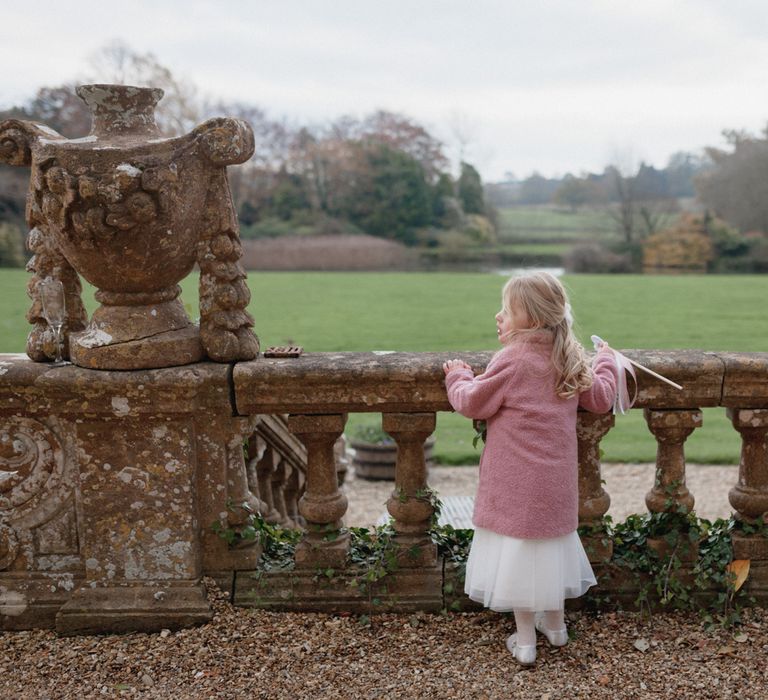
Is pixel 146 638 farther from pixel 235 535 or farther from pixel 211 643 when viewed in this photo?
pixel 235 535

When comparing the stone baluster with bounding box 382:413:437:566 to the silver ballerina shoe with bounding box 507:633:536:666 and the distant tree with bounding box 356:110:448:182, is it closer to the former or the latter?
the silver ballerina shoe with bounding box 507:633:536:666

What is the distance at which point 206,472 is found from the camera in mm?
2686

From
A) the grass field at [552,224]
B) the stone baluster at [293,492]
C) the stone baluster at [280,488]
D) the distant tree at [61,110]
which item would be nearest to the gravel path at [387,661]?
the stone baluster at [280,488]

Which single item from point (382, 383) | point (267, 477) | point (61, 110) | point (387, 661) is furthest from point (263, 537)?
point (61, 110)

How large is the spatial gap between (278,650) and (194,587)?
393mm

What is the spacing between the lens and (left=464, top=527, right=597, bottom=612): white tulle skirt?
2.39m

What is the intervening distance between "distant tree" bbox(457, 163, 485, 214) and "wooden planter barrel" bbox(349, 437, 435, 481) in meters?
30.6

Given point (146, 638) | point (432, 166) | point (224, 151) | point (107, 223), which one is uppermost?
point (432, 166)

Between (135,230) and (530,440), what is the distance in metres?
1.41

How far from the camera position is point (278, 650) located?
8.23ft

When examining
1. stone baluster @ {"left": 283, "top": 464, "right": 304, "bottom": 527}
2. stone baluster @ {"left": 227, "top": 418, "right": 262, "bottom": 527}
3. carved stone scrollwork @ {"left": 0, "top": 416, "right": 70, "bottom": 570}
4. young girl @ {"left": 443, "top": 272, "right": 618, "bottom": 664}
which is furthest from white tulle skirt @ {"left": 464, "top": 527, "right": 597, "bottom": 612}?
stone baluster @ {"left": 283, "top": 464, "right": 304, "bottom": 527}

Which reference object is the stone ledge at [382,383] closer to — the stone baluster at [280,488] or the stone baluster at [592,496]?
the stone baluster at [592,496]

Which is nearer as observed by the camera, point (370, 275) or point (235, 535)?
point (235, 535)

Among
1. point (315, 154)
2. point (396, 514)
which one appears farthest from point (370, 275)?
point (396, 514)
